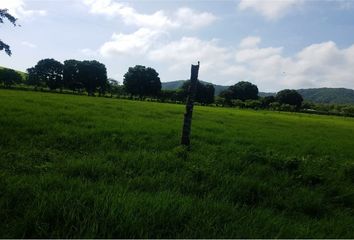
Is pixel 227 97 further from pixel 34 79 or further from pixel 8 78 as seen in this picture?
pixel 8 78

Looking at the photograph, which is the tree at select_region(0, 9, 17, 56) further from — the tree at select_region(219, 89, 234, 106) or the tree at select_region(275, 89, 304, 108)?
the tree at select_region(275, 89, 304, 108)

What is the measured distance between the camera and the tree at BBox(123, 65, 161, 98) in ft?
340

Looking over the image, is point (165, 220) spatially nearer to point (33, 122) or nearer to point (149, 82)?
point (33, 122)

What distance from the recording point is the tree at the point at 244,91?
13475cm

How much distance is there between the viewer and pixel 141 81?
342 feet

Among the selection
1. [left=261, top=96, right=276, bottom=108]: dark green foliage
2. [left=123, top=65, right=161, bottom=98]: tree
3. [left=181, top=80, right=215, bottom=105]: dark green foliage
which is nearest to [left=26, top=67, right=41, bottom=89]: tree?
[left=123, top=65, right=161, bottom=98]: tree

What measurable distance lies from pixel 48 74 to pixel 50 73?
69cm

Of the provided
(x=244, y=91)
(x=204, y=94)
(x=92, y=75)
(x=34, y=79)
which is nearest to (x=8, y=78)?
(x=34, y=79)

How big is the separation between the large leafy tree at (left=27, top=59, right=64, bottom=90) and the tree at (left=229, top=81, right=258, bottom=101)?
70.4 metres

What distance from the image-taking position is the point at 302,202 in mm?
6277

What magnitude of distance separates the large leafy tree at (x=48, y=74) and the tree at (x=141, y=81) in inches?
795

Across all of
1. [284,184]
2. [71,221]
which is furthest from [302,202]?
[71,221]

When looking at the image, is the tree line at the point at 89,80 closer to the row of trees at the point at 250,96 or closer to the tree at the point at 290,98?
the row of trees at the point at 250,96

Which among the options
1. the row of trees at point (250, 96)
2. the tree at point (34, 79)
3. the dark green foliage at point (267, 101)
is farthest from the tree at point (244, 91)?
the tree at point (34, 79)
